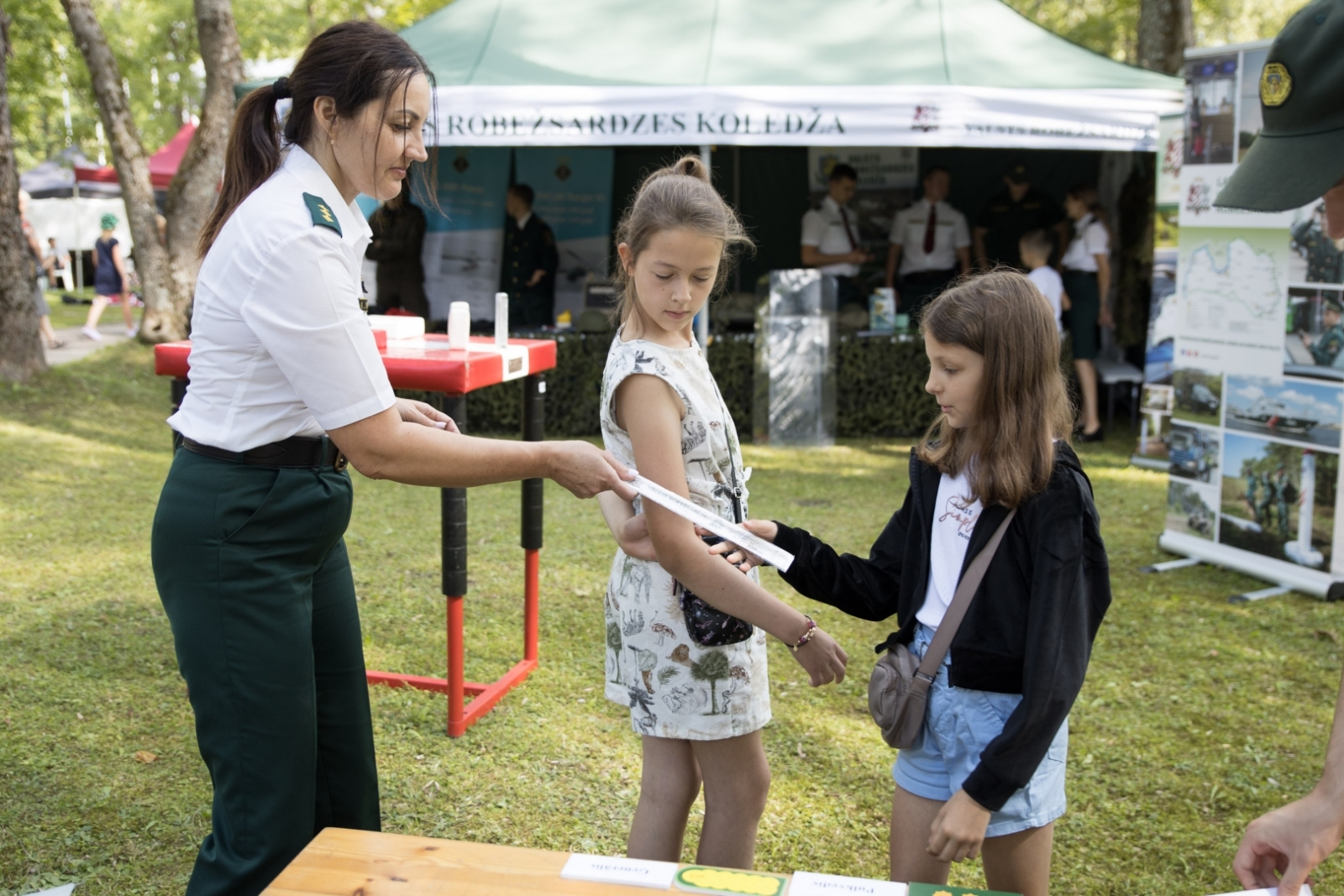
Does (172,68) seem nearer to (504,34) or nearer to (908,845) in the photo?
(504,34)

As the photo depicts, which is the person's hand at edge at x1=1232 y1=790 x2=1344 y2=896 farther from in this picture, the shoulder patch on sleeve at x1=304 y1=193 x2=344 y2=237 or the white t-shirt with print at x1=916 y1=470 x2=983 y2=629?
the shoulder patch on sleeve at x1=304 y1=193 x2=344 y2=237

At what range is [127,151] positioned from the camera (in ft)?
36.7

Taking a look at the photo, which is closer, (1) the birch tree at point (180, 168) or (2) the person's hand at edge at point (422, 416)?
(2) the person's hand at edge at point (422, 416)

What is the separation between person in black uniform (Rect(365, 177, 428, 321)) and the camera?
9.70m

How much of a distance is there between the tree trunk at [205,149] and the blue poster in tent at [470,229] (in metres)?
2.12

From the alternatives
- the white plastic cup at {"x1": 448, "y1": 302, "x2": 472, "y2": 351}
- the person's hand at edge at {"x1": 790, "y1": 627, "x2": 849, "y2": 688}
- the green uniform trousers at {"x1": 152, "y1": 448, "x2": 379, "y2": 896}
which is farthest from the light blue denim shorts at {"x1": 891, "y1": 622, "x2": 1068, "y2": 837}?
the white plastic cup at {"x1": 448, "y1": 302, "x2": 472, "y2": 351}

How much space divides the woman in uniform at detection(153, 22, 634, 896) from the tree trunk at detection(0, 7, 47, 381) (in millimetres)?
8393

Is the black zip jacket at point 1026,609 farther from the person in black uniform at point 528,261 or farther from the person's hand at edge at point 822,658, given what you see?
the person in black uniform at point 528,261

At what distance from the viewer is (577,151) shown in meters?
10.9

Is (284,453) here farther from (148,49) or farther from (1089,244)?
(148,49)

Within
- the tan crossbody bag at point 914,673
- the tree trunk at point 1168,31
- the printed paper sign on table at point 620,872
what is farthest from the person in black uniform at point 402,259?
the printed paper sign on table at point 620,872

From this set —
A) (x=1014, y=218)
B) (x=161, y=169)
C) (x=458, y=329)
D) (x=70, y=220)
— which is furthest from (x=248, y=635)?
(x=70, y=220)

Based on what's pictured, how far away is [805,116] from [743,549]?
19.9 feet

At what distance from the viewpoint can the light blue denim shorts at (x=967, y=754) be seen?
1858 mm
